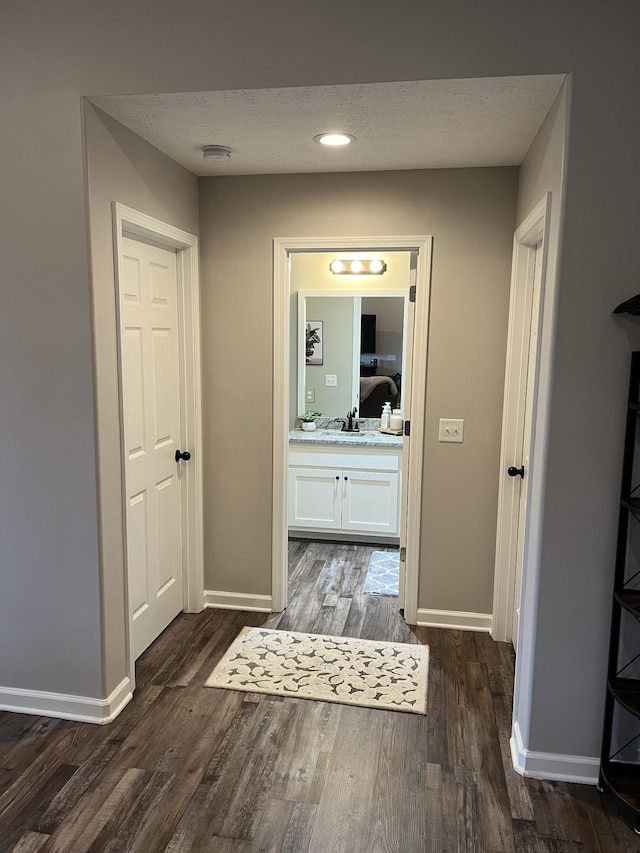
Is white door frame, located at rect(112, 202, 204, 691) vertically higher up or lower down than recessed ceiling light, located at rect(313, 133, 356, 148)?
lower down

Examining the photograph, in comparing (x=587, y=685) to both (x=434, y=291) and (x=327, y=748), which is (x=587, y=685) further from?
(x=434, y=291)

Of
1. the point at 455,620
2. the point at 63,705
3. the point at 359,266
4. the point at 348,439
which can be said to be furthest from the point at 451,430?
the point at 63,705

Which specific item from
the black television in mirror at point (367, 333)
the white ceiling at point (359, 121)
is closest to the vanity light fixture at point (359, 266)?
the black television in mirror at point (367, 333)

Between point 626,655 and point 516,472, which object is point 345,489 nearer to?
point 516,472

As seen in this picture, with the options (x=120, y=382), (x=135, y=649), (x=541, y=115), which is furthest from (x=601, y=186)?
(x=135, y=649)

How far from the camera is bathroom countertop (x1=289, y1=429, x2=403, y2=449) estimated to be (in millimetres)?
4391

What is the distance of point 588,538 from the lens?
A: 212cm

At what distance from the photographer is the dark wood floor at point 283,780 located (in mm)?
1947

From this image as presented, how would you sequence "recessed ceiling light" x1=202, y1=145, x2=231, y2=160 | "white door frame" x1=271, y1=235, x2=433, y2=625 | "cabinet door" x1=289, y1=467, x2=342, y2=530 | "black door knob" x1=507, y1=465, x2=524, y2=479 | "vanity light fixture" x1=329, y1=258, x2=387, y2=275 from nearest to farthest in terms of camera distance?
"recessed ceiling light" x1=202, y1=145, x2=231, y2=160
"black door knob" x1=507, y1=465, x2=524, y2=479
"white door frame" x1=271, y1=235, x2=433, y2=625
"cabinet door" x1=289, y1=467, x2=342, y2=530
"vanity light fixture" x1=329, y1=258, x2=387, y2=275

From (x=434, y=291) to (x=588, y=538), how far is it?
59.7 inches

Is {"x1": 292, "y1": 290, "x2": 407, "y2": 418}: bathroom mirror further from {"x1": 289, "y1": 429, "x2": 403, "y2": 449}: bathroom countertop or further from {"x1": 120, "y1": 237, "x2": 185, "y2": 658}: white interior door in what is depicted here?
{"x1": 120, "y1": 237, "x2": 185, "y2": 658}: white interior door

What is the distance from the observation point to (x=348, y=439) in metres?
4.44

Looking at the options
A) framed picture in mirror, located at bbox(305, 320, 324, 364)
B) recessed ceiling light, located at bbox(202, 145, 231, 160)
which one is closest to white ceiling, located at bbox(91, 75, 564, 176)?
recessed ceiling light, located at bbox(202, 145, 231, 160)

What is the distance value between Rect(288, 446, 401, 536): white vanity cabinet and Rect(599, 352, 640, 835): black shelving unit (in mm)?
2346
